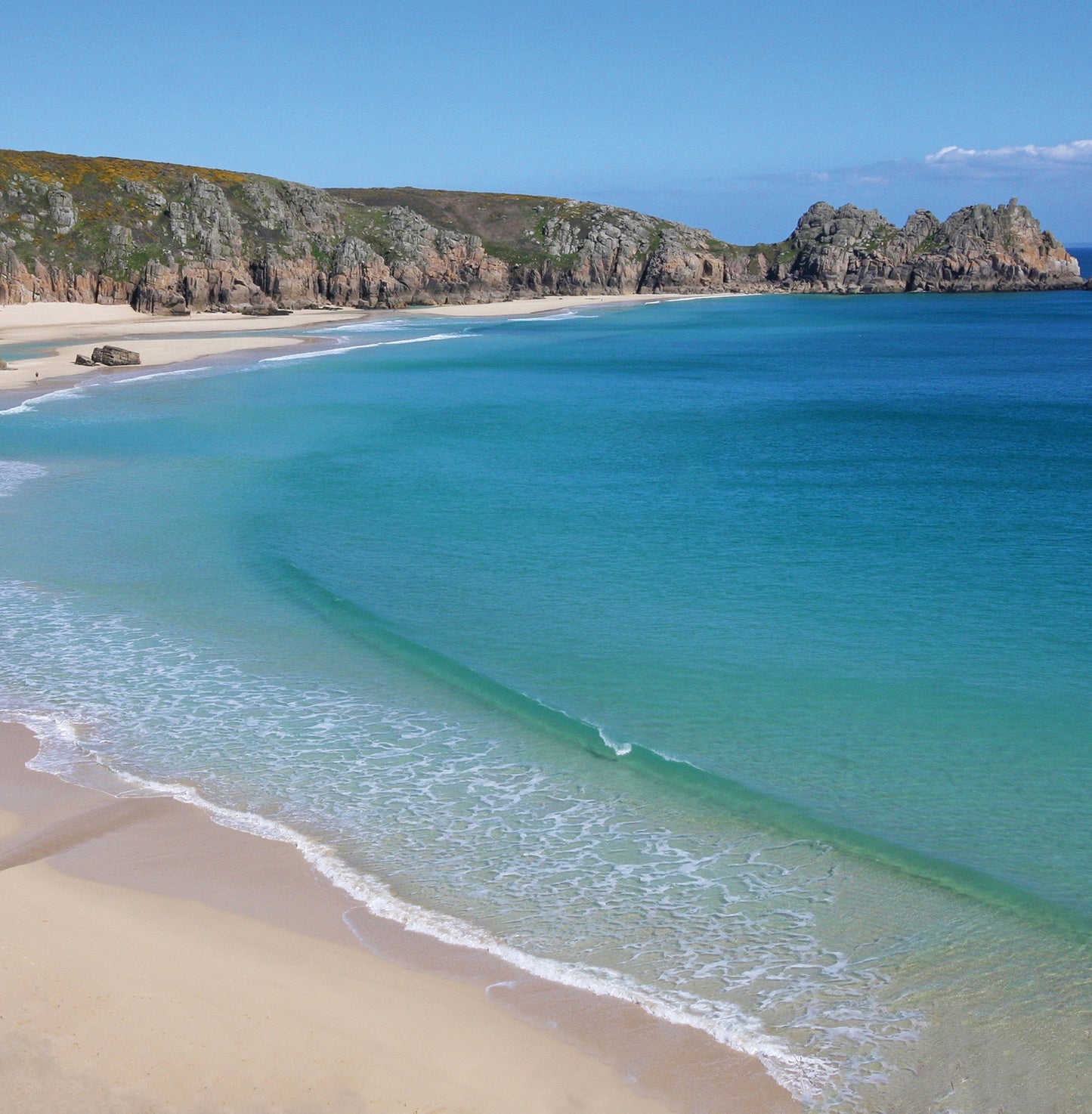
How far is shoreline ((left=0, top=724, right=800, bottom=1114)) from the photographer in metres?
7.19

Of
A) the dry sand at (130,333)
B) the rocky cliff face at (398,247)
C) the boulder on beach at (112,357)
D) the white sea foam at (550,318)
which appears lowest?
the boulder on beach at (112,357)

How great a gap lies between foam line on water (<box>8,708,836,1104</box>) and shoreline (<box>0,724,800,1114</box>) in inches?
4.4

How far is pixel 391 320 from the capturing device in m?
92.7

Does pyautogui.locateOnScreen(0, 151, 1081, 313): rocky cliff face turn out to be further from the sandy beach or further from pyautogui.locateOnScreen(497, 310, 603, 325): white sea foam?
the sandy beach

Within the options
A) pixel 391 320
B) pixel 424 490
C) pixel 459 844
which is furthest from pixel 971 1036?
pixel 391 320

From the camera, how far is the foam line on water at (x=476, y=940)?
7.63 m

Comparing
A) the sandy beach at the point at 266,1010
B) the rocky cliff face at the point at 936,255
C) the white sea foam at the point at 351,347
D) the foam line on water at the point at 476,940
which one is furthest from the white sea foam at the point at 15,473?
the rocky cliff face at the point at 936,255

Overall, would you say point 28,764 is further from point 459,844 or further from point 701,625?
point 701,625

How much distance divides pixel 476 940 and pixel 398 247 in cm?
11174

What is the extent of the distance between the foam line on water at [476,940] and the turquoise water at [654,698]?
0.04m

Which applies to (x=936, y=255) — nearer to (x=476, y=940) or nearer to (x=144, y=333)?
(x=144, y=333)

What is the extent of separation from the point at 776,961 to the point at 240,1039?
4.31m

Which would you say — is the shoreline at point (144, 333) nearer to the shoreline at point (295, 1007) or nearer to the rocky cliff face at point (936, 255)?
the shoreline at point (295, 1007)

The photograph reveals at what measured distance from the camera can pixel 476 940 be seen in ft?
29.9
